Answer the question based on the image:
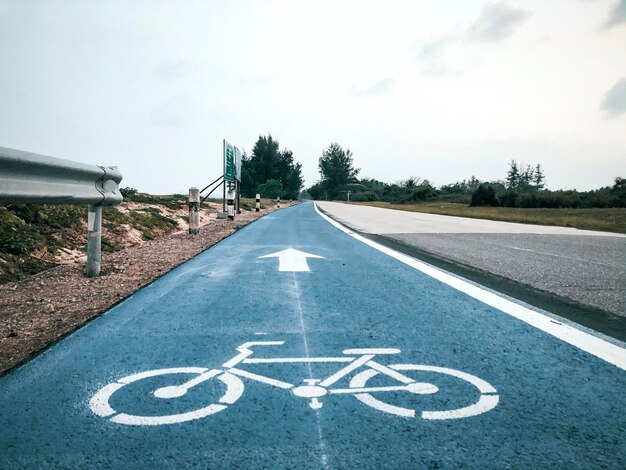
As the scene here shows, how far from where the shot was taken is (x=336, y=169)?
169625 mm

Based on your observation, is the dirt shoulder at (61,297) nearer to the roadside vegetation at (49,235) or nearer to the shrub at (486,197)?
the roadside vegetation at (49,235)

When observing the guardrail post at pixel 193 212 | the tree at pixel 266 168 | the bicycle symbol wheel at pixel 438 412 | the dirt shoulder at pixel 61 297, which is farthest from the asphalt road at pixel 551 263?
the tree at pixel 266 168

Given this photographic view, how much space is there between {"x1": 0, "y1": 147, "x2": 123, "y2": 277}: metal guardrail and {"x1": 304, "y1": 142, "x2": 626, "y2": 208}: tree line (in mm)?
44142

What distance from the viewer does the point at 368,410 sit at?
7.63 feet

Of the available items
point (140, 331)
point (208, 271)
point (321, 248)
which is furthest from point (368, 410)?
point (321, 248)

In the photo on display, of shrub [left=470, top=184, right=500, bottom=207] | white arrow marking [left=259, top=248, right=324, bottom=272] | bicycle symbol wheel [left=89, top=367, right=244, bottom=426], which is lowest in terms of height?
bicycle symbol wheel [left=89, top=367, right=244, bottom=426]

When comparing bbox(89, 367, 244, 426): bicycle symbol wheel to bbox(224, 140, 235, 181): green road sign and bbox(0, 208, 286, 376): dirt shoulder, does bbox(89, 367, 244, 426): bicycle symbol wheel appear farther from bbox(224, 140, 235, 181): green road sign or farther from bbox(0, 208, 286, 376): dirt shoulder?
bbox(224, 140, 235, 181): green road sign

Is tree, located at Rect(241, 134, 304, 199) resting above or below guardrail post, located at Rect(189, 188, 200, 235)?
above

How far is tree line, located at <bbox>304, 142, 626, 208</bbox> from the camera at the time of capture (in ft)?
148

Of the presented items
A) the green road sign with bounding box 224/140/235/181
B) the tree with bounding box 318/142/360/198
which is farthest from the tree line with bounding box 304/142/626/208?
the green road sign with bounding box 224/140/235/181

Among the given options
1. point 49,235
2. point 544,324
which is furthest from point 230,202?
point 544,324

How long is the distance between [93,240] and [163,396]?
4317mm

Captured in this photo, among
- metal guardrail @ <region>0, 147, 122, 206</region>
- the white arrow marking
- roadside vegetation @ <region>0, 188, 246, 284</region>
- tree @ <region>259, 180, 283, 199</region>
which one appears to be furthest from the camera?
tree @ <region>259, 180, 283, 199</region>

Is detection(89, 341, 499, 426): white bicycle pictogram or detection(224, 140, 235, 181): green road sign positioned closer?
detection(89, 341, 499, 426): white bicycle pictogram
